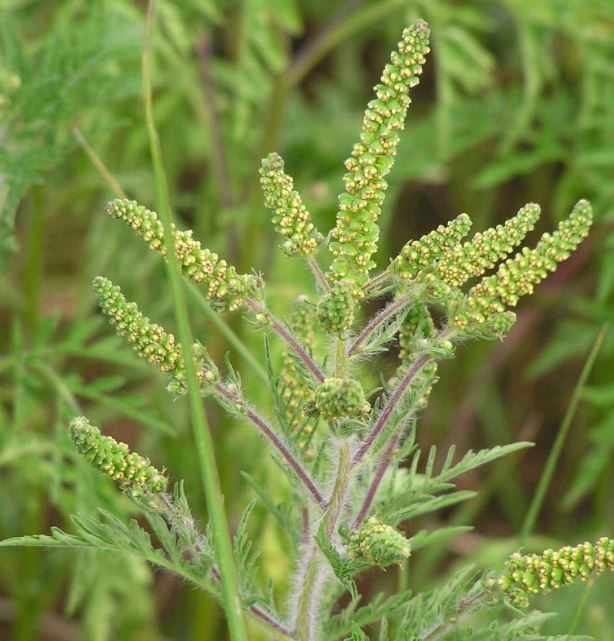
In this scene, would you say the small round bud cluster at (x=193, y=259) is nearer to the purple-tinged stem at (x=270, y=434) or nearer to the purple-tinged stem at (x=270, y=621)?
the purple-tinged stem at (x=270, y=434)

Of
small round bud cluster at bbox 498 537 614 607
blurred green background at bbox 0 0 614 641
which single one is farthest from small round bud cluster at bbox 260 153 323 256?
blurred green background at bbox 0 0 614 641

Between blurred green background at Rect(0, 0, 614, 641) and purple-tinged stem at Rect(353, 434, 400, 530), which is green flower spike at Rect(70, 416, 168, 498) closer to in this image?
purple-tinged stem at Rect(353, 434, 400, 530)

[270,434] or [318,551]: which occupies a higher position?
[270,434]

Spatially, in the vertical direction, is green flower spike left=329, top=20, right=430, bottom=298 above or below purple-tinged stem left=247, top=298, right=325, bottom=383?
above

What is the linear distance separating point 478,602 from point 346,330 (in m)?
0.34

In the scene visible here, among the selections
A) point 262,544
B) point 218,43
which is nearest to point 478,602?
point 262,544

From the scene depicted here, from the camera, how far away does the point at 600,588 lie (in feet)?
7.96

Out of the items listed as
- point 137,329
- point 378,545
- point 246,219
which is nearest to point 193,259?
point 137,329

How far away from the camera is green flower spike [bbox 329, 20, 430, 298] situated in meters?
0.96

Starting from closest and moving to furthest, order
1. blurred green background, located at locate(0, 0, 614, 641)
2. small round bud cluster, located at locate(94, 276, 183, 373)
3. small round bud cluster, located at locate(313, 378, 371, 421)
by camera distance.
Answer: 1. small round bud cluster, located at locate(313, 378, 371, 421)
2. small round bud cluster, located at locate(94, 276, 183, 373)
3. blurred green background, located at locate(0, 0, 614, 641)

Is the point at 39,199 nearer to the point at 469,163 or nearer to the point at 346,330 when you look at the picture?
the point at 346,330

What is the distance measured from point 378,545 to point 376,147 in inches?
15.8

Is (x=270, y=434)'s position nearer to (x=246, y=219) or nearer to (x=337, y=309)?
(x=337, y=309)

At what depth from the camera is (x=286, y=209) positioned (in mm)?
1042
